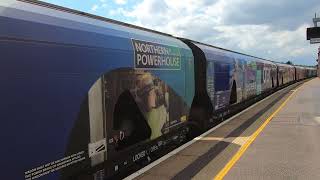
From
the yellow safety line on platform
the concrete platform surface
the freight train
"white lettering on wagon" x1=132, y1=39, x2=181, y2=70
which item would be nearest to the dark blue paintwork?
the freight train

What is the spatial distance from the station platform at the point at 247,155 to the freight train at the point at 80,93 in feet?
2.02

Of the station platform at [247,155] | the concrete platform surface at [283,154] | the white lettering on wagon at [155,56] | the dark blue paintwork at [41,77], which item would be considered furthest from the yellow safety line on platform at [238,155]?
the dark blue paintwork at [41,77]

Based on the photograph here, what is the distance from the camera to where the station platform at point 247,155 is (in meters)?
9.23

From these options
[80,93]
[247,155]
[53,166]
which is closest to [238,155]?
[247,155]

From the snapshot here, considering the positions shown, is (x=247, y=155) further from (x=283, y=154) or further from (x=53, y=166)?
(x=53, y=166)

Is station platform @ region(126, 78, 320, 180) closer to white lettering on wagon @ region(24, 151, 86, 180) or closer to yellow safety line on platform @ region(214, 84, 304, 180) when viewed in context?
yellow safety line on platform @ region(214, 84, 304, 180)

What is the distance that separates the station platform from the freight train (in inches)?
24.2

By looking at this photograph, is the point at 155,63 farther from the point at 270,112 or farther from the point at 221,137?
the point at 270,112

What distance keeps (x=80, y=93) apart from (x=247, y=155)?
583 centimetres

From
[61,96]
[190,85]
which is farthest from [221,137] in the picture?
[61,96]

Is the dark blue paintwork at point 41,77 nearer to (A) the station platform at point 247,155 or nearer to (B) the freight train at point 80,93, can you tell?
(B) the freight train at point 80,93

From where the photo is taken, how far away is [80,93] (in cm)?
658

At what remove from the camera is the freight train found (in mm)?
5211

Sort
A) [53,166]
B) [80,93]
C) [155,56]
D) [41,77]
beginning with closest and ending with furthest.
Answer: [41,77] → [53,166] → [80,93] → [155,56]
